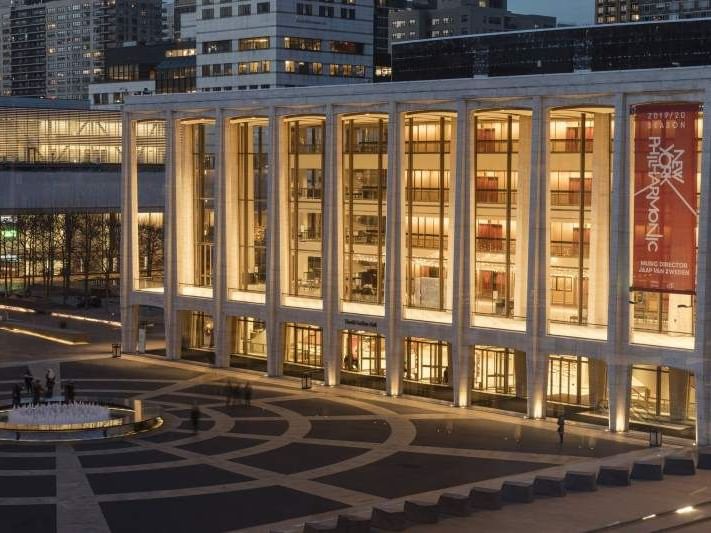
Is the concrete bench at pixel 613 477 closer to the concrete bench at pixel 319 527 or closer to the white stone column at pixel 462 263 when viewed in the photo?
the concrete bench at pixel 319 527

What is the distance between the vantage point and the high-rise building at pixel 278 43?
173875 mm

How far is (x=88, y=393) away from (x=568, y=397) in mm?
24981

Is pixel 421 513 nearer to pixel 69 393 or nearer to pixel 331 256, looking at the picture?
pixel 69 393

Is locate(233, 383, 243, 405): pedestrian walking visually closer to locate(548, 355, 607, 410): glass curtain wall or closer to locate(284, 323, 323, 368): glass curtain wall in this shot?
locate(284, 323, 323, 368): glass curtain wall

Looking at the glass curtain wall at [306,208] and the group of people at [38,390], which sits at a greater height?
the glass curtain wall at [306,208]

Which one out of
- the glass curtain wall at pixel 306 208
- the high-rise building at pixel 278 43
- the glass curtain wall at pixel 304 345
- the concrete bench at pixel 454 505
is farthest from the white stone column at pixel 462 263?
the high-rise building at pixel 278 43

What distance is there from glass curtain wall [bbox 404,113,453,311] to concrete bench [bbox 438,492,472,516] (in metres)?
28.4

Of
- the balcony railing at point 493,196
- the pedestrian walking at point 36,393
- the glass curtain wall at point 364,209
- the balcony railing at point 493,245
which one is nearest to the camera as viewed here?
the pedestrian walking at point 36,393

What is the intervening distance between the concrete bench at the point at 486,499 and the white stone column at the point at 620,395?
666 inches

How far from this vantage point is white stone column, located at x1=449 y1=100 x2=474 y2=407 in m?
67.9

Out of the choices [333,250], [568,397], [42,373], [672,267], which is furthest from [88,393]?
[672,267]

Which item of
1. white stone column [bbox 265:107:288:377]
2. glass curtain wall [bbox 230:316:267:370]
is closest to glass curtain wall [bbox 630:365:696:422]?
white stone column [bbox 265:107:288:377]

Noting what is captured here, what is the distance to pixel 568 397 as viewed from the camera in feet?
221

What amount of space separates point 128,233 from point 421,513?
46.4 metres
